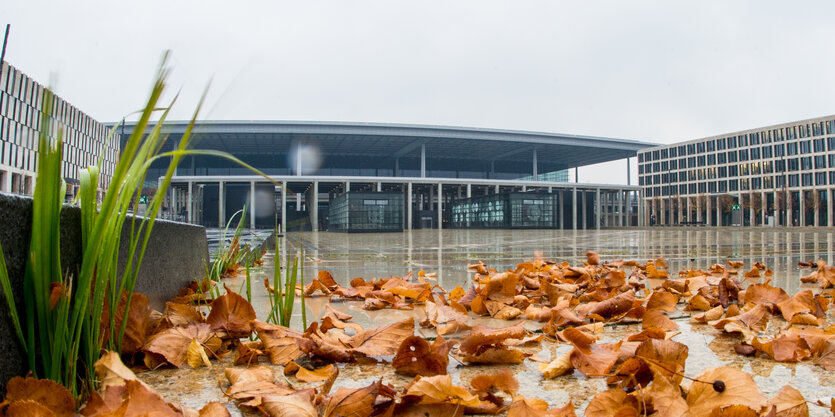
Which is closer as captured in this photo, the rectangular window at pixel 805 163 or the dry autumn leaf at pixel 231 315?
the dry autumn leaf at pixel 231 315

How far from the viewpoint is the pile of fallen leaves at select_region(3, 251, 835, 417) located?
37.6 inches

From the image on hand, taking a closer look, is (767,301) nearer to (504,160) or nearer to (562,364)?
(562,364)

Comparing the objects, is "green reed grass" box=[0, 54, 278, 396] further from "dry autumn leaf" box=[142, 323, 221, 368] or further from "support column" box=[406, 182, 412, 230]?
"support column" box=[406, 182, 412, 230]

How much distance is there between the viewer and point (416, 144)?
5166 centimetres

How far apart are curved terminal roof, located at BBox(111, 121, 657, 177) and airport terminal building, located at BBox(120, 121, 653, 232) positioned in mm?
102

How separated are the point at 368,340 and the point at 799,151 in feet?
246

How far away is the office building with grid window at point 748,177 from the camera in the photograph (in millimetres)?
58938

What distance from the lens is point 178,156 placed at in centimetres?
98

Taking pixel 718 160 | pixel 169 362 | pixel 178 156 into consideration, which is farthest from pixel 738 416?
pixel 718 160

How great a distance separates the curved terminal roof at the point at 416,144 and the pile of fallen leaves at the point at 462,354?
135 ft

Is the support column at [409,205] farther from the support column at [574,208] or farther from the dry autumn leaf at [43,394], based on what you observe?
the dry autumn leaf at [43,394]

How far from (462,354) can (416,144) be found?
50632 millimetres

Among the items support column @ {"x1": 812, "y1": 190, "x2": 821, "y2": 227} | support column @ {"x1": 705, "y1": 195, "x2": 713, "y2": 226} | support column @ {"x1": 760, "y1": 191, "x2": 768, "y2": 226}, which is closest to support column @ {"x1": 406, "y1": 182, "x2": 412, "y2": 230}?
support column @ {"x1": 760, "y1": 191, "x2": 768, "y2": 226}

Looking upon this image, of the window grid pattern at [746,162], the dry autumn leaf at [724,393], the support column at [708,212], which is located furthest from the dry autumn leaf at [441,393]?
the support column at [708,212]
